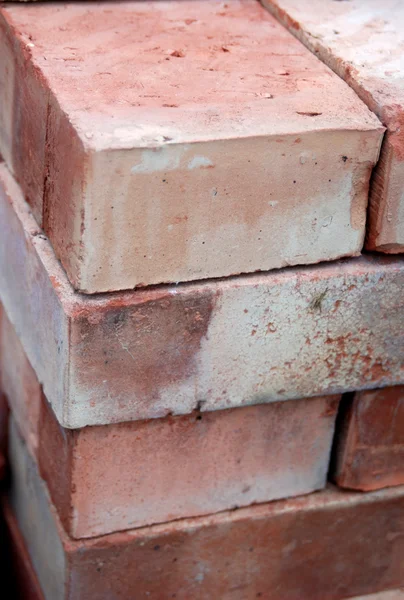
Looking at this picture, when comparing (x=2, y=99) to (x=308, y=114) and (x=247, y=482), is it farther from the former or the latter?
(x=247, y=482)

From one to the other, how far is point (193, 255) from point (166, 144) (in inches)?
13.1

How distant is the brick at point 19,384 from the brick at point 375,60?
1237mm

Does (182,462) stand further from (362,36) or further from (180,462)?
(362,36)

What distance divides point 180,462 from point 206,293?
627 mm

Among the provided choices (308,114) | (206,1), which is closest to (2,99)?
(206,1)

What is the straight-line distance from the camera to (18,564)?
369 cm

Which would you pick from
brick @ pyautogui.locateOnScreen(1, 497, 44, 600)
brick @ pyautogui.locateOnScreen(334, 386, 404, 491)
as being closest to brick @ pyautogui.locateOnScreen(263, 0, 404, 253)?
brick @ pyautogui.locateOnScreen(334, 386, 404, 491)

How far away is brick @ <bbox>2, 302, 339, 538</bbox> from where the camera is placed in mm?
2830

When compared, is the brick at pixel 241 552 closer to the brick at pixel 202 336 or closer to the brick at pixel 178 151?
the brick at pixel 202 336

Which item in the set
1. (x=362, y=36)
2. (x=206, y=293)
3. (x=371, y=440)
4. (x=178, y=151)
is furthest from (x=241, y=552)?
(x=362, y=36)

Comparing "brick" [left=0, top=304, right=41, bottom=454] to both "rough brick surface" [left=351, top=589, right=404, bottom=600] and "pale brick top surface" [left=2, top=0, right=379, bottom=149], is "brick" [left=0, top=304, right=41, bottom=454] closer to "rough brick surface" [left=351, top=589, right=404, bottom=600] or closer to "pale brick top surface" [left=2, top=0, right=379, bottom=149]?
"pale brick top surface" [left=2, top=0, right=379, bottom=149]

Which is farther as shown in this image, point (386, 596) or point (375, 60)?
point (386, 596)

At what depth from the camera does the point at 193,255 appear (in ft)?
8.32

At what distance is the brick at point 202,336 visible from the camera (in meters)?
2.55
